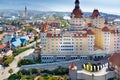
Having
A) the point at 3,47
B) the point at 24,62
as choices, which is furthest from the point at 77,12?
the point at 3,47

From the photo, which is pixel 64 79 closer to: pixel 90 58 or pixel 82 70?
pixel 82 70

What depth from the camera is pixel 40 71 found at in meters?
24.7

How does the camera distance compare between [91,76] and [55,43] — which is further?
[55,43]

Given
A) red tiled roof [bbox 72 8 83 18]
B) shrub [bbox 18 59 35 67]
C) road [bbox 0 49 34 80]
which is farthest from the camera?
red tiled roof [bbox 72 8 83 18]

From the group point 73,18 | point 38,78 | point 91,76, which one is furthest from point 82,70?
point 73,18

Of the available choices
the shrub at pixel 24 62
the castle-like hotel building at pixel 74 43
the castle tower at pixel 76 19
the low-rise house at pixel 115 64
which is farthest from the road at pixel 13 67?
the low-rise house at pixel 115 64

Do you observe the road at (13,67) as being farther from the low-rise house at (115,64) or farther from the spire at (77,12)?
the low-rise house at (115,64)

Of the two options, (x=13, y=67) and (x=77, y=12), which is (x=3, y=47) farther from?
(x=77, y=12)

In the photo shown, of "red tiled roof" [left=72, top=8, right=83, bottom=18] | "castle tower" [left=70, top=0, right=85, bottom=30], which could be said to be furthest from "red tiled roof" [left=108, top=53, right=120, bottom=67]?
"red tiled roof" [left=72, top=8, right=83, bottom=18]

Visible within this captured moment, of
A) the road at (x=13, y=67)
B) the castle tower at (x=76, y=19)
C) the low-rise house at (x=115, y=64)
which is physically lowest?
the road at (x=13, y=67)

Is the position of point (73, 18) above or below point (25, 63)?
above

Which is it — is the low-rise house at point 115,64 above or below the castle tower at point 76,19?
below

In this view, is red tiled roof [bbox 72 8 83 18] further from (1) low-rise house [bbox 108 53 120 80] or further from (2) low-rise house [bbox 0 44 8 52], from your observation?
(2) low-rise house [bbox 0 44 8 52]

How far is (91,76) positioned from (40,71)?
4.12m
